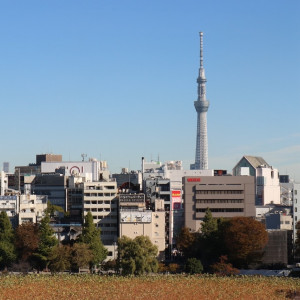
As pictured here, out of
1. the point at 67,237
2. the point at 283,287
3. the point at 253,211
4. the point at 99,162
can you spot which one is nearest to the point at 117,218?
the point at 67,237

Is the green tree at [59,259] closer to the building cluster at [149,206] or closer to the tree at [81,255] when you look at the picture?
the tree at [81,255]

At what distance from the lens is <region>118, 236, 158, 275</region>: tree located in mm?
103250

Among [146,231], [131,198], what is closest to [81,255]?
[146,231]

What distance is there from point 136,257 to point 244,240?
43.7 ft

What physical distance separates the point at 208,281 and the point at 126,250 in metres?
10.6

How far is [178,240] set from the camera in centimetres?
11950

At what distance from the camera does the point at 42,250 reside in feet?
354

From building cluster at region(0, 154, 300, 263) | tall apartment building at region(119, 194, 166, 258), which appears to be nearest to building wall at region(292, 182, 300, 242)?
building cluster at region(0, 154, 300, 263)

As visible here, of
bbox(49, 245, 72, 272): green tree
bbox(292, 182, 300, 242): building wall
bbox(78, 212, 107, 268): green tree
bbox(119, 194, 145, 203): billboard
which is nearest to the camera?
bbox(49, 245, 72, 272): green tree

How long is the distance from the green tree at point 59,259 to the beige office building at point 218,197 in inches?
1168

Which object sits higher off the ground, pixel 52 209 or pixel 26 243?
pixel 52 209

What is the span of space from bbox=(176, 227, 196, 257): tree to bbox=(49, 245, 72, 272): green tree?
48.9ft

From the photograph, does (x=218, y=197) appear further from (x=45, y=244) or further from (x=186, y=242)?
(x=45, y=244)

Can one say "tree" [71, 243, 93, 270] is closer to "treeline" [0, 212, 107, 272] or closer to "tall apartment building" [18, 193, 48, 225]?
"treeline" [0, 212, 107, 272]
